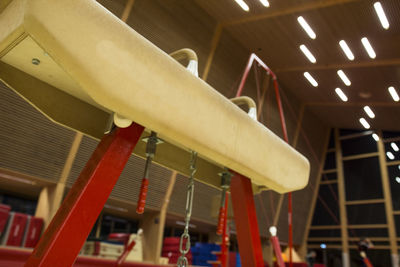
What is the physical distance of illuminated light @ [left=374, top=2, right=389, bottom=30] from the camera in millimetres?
5301

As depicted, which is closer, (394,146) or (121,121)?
(121,121)

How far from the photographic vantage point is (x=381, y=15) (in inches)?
213

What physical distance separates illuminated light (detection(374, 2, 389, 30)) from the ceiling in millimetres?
59

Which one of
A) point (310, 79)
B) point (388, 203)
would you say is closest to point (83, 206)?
point (310, 79)

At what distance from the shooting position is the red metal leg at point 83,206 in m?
0.80

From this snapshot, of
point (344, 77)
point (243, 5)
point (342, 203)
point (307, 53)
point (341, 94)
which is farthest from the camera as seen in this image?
point (342, 203)

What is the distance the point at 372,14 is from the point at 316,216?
730 cm

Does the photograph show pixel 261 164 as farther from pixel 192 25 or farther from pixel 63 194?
pixel 192 25

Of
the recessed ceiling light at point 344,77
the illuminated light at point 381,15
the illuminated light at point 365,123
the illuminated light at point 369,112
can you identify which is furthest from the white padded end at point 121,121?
the illuminated light at point 365,123

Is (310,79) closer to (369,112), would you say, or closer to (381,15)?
(369,112)

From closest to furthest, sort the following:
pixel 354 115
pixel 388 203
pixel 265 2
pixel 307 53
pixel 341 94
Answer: pixel 265 2 → pixel 307 53 → pixel 341 94 → pixel 354 115 → pixel 388 203

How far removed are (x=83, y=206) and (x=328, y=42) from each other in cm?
652

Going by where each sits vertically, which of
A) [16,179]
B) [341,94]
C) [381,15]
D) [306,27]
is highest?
[306,27]

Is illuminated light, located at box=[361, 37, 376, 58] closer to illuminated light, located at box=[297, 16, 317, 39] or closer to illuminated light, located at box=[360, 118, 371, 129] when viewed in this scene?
illuminated light, located at box=[297, 16, 317, 39]
